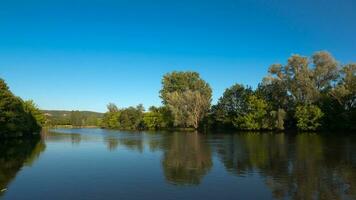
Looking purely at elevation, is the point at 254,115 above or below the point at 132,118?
below

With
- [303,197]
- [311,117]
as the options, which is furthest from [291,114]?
[303,197]

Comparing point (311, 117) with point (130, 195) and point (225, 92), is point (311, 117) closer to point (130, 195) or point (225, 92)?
point (225, 92)

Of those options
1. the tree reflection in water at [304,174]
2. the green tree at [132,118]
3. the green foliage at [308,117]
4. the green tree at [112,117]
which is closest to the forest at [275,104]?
the green foliage at [308,117]

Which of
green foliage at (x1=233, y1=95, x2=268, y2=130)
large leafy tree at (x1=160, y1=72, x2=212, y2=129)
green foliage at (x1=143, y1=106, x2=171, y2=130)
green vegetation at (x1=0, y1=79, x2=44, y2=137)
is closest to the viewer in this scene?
green vegetation at (x1=0, y1=79, x2=44, y2=137)

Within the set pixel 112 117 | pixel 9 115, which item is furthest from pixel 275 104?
pixel 112 117

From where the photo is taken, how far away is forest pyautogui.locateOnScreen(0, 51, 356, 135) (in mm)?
69062

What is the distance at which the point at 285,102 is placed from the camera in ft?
262

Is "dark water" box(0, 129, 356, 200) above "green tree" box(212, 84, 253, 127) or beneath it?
beneath

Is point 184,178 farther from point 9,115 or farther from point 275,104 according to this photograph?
point 275,104

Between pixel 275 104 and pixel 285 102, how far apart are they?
2.94 meters

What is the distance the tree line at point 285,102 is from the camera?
72.1 metres

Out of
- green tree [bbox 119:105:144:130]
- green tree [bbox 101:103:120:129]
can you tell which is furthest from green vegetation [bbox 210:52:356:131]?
green tree [bbox 101:103:120:129]

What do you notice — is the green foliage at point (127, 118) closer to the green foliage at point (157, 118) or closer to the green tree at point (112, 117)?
the green tree at point (112, 117)

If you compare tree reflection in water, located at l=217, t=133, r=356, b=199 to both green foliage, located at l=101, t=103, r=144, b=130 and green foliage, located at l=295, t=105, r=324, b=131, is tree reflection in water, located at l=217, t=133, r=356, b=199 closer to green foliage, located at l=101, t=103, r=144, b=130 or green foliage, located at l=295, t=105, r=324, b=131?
green foliage, located at l=295, t=105, r=324, b=131
